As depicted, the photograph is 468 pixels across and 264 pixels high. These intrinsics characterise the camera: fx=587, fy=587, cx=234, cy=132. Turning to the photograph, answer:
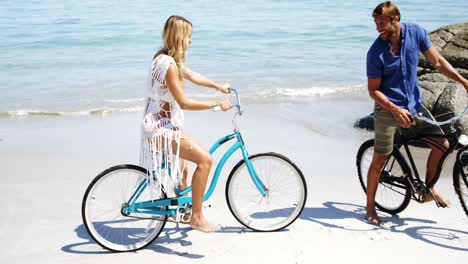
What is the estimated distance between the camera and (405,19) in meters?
25.7

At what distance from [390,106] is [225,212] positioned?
1.91 m

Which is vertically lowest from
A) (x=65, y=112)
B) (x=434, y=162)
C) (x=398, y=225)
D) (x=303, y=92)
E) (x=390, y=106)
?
(x=398, y=225)

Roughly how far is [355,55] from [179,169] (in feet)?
45.1

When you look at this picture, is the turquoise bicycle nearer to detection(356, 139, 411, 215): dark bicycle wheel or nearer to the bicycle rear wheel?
the bicycle rear wheel

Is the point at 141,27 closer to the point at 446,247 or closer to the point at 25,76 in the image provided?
the point at 25,76

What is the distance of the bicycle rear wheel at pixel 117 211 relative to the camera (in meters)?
4.77

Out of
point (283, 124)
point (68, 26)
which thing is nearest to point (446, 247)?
point (283, 124)

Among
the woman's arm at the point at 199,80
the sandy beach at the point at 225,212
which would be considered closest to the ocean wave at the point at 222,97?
the sandy beach at the point at 225,212

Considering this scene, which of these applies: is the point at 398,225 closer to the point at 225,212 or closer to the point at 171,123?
the point at 225,212

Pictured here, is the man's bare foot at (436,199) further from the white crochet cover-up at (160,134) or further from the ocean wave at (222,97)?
the ocean wave at (222,97)

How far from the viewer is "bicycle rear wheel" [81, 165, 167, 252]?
4766mm

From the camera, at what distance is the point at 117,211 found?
17.3ft

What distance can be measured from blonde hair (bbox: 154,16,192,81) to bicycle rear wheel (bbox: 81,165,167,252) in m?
0.96

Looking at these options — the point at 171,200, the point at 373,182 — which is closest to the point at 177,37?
the point at 171,200
